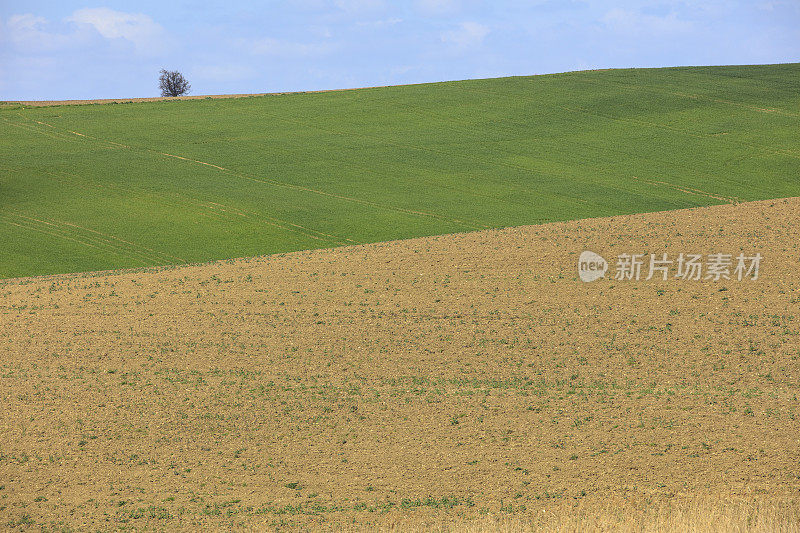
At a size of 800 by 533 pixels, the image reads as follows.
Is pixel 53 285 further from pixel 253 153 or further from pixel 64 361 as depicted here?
pixel 253 153

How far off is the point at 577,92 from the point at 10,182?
3890cm

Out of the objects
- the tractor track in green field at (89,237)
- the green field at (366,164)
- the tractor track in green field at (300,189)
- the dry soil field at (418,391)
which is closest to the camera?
the dry soil field at (418,391)

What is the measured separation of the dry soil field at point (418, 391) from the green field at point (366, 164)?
1060cm

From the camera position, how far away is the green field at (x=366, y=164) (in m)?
33.9

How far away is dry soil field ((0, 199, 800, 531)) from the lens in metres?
11.2

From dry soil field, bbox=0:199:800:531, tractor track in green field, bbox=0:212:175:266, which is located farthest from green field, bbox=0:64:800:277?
dry soil field, bbox=0:199:800:531

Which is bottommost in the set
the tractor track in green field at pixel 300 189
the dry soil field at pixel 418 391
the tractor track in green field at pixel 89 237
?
the dry soil field at pixel 418 391

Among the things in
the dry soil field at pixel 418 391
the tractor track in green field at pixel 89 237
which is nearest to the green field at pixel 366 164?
the tractor track in green field at pixel 89 237

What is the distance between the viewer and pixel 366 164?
43.2 m

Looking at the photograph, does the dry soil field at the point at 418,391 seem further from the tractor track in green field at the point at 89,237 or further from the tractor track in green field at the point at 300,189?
the tractor track in green field at the point at 300,189

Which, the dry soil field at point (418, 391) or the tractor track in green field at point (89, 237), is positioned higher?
the tractor track in green field at point (89, 237)

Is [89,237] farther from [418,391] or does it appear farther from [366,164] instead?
[418,391]

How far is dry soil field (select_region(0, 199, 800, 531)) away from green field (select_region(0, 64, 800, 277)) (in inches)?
417

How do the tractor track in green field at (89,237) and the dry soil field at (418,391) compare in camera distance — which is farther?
the tractor track in green field at (89,237)
